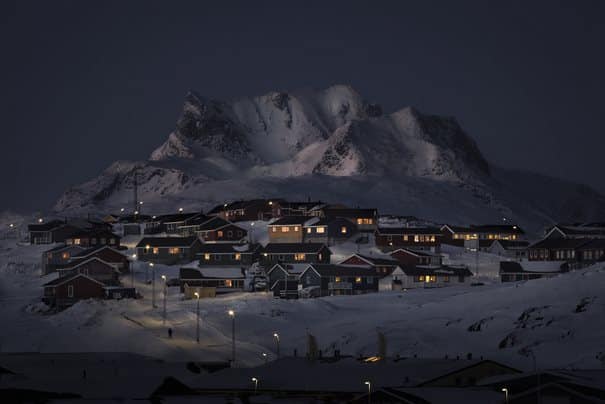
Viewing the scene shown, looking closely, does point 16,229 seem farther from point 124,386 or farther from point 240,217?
point 124,386

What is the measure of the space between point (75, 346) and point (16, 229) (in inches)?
4103

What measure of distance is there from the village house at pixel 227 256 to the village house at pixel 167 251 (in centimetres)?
293

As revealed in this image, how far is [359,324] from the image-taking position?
83.3 meters

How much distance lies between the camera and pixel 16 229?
181 m

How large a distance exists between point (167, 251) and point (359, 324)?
42.9 m

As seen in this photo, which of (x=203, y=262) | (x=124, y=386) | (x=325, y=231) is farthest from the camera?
(x=325, y=231)

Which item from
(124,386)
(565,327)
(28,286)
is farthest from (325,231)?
(124,386)

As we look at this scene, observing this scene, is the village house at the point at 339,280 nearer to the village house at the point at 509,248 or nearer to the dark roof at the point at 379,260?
the dark roof at the point at 379,260

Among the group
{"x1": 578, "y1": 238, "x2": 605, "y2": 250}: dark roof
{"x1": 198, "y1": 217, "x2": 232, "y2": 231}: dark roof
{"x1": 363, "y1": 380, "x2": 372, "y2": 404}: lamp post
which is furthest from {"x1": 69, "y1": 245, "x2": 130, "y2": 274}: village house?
{"x1": 363, "y1": 380, "x2": 372, "y2": 404}: lamp post

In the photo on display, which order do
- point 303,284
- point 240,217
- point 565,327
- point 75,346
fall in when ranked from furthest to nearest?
point 240,217 → point 303,284 → point 75,346 → point 565,327

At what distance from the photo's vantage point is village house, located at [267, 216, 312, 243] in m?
132

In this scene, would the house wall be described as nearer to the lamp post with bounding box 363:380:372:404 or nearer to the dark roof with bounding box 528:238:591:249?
the dark roof with bounding box 528:238:591:249

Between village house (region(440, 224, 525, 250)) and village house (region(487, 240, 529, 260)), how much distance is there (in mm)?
1512

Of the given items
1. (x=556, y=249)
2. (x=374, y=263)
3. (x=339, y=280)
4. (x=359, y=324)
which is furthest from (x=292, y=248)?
(x=359, y=324)
